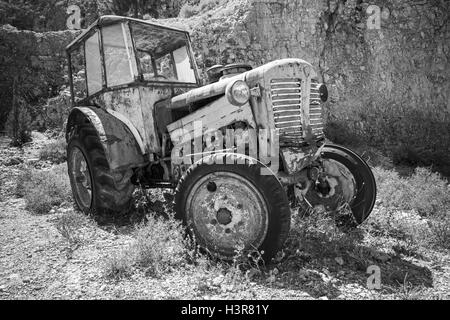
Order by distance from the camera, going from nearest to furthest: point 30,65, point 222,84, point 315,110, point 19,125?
1. point 222,84
2. point 315,110
3. point 19,125
4. point 30,65

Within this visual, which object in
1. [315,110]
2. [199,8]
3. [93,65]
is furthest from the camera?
[199,8]

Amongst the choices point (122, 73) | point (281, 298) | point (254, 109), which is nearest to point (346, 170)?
point (254, 109)

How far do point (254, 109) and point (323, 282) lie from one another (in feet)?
5.77

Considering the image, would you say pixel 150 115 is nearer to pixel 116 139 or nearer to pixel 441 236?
pixel 116 139

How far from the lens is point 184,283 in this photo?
9.86 feet

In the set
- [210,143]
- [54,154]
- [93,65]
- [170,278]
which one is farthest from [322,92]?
[54,154]

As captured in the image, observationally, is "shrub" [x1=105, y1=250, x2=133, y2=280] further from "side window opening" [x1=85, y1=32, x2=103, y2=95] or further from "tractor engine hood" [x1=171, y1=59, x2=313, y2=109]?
"side window opening" [x1=85, y1=32, x2=103, y2=95]

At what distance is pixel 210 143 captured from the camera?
3.82 meters

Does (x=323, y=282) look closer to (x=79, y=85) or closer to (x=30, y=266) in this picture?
(x=30, y=266)

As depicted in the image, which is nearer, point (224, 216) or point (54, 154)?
point (224, 216)

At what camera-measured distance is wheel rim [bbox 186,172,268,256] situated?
3.10 m

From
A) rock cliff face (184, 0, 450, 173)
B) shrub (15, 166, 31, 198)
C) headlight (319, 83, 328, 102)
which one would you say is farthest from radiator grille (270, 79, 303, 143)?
rock cliff face (184, 0, 450, 173)

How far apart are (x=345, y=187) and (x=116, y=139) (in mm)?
2926

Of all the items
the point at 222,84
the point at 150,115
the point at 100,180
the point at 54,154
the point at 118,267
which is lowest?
the point at 118,267
